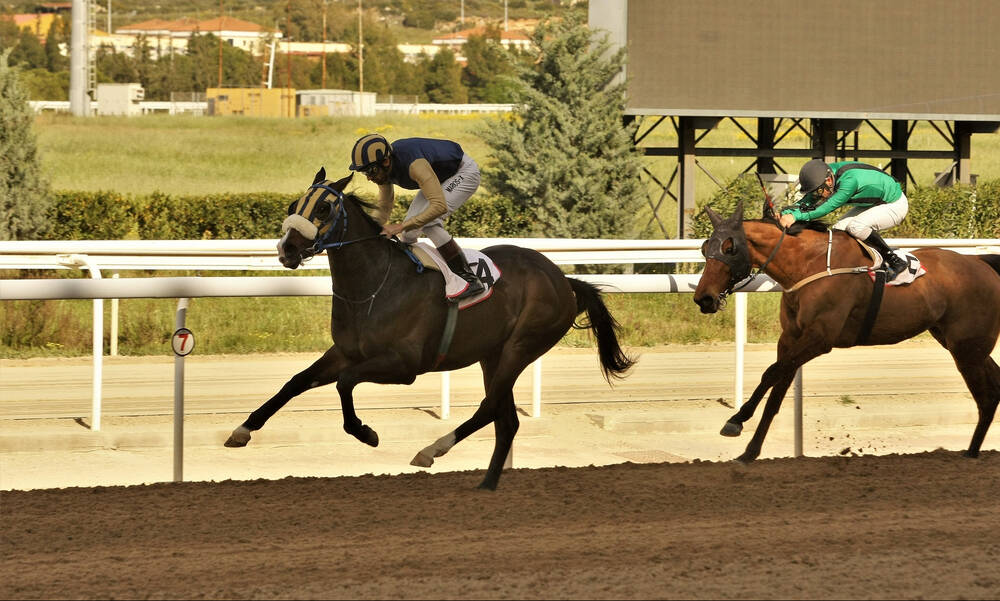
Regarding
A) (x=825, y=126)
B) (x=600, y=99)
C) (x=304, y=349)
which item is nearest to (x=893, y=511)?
(x=304, y=349)

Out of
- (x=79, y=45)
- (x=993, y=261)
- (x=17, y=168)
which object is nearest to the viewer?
(x=993, y=261)

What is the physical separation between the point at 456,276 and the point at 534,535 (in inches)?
48.0

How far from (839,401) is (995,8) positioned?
39.9 ft

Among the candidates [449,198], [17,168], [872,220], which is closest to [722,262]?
[872,220]

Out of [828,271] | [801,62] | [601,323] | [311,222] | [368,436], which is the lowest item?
[368,436]

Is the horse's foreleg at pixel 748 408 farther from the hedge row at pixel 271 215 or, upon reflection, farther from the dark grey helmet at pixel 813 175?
the hedge row at pixel 271 215

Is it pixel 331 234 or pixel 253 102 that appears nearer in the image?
pixel 331 234

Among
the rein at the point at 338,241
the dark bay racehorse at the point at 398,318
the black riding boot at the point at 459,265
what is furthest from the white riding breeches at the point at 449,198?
the rein at the point at 338,241

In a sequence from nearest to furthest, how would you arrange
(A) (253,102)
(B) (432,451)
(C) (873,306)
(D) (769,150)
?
(B) (432,451), (C) (873,306), (D) (769,150), (A) (253,102)

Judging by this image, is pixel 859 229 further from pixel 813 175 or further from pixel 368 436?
pixel 368 436

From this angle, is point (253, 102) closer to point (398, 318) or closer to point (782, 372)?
point (782, 372)

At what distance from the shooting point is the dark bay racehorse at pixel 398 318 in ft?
16.4

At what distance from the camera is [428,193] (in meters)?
5.21

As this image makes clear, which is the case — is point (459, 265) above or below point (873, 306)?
above
